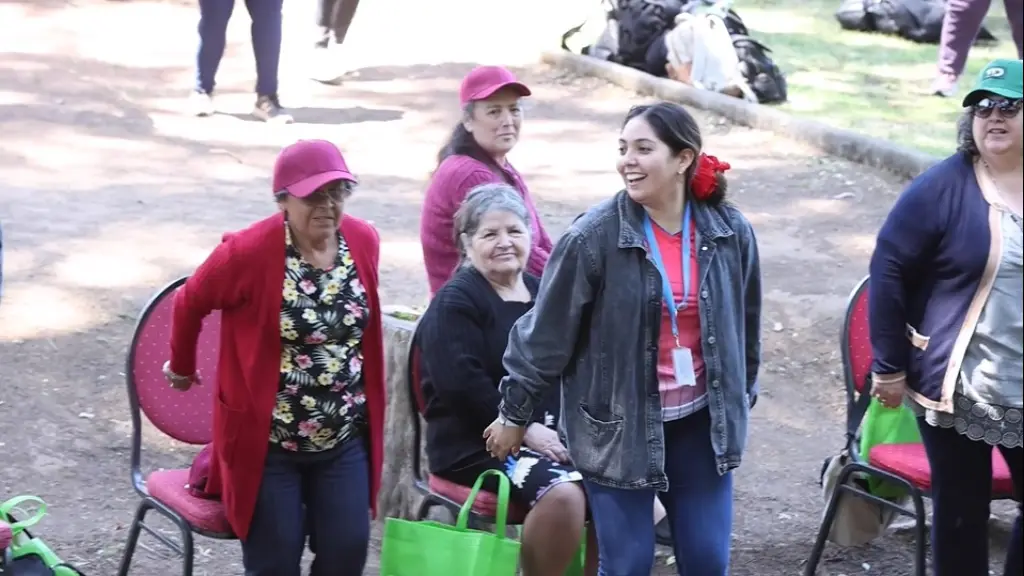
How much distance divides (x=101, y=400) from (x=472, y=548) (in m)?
2.80

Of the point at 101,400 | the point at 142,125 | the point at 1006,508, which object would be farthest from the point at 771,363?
the point at 142,125

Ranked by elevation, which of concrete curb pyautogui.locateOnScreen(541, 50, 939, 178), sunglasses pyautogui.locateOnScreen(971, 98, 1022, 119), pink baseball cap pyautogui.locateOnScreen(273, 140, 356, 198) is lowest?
concrete curb pyautogui.locateOnScreen(541, 50, 939, 178)

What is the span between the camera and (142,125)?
33.7ft

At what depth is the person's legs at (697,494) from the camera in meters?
3.55

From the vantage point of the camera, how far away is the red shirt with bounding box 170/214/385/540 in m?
3.68

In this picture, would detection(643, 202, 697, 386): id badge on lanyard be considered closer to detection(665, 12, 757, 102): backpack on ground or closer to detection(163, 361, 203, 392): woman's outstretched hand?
detection(163, 361, 203, 392): woman's outstretched hand

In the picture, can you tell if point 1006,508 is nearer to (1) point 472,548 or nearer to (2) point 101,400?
(1) point 472,548

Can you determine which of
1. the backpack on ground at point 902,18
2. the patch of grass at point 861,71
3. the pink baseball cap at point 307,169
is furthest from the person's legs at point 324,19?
the pink baseball cap at point 307,169

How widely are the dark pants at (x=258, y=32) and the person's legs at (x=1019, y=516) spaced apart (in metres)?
7.37

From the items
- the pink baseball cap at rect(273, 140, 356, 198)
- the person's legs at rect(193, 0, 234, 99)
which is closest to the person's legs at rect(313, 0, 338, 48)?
the person's legs at rect(193, 0, 234, 99)

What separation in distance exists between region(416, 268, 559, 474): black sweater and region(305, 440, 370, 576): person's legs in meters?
0.35

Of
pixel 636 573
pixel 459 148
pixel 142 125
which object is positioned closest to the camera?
pixel 636 573

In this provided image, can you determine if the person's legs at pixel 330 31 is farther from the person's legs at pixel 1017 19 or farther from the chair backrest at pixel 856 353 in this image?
the chair backrest at pixel 856 353

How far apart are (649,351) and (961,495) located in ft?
3.45
